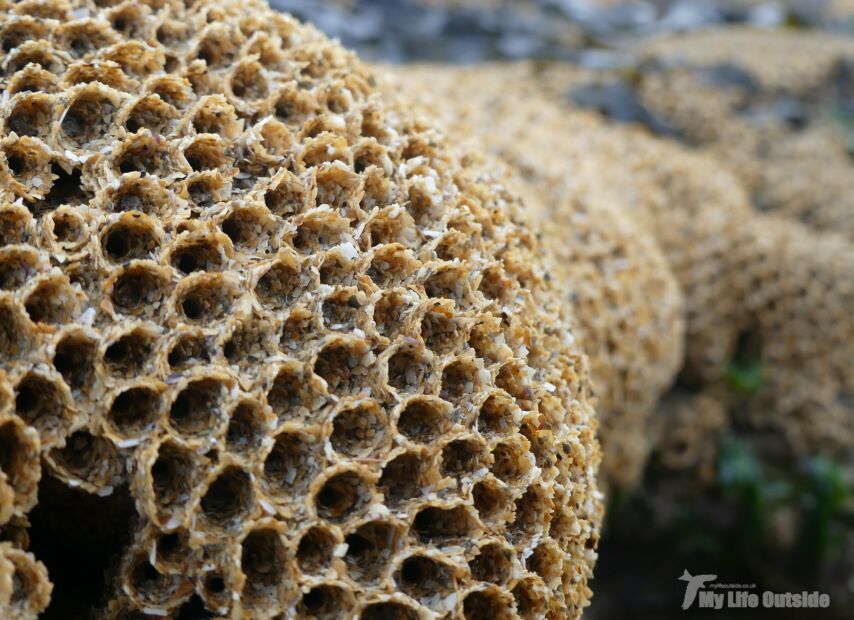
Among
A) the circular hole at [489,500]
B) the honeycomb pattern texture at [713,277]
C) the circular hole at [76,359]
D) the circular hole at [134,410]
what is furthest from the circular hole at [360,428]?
the honeycomb pattern texture at [713,277]

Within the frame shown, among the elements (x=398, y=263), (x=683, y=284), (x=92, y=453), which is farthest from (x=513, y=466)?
(x=683, y=284)

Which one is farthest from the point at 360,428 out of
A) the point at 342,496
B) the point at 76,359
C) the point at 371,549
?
the point at 76,359

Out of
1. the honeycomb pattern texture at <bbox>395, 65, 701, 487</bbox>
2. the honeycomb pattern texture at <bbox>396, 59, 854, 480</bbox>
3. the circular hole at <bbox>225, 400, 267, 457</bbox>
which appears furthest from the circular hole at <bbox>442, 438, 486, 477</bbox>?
the honeycomb pattern texture at <bbox>396, 59, 854, 480</bbox>

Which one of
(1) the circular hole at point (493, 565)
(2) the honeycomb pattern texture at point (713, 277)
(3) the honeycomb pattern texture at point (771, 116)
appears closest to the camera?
(1) the circular hole at point (493, 565)

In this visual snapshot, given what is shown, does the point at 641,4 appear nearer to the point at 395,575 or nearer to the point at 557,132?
the point at 557,132

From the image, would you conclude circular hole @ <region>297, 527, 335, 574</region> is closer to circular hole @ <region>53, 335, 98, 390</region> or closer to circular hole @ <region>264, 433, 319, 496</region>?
circular hole @ <region>264, 433, 319, 496</region>

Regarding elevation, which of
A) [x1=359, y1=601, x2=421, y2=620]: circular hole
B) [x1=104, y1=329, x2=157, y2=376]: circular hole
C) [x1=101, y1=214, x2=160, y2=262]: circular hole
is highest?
[x1=101, y1=214, x2=160, y2=262]: circular hole

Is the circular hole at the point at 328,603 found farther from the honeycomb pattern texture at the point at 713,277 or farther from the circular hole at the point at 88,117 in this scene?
the honeycomb pattern texture at the point at 713,277

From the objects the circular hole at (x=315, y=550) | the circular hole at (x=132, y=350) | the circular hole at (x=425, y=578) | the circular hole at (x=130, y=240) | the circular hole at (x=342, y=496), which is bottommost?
the circular hole at (x=425, y=578)
